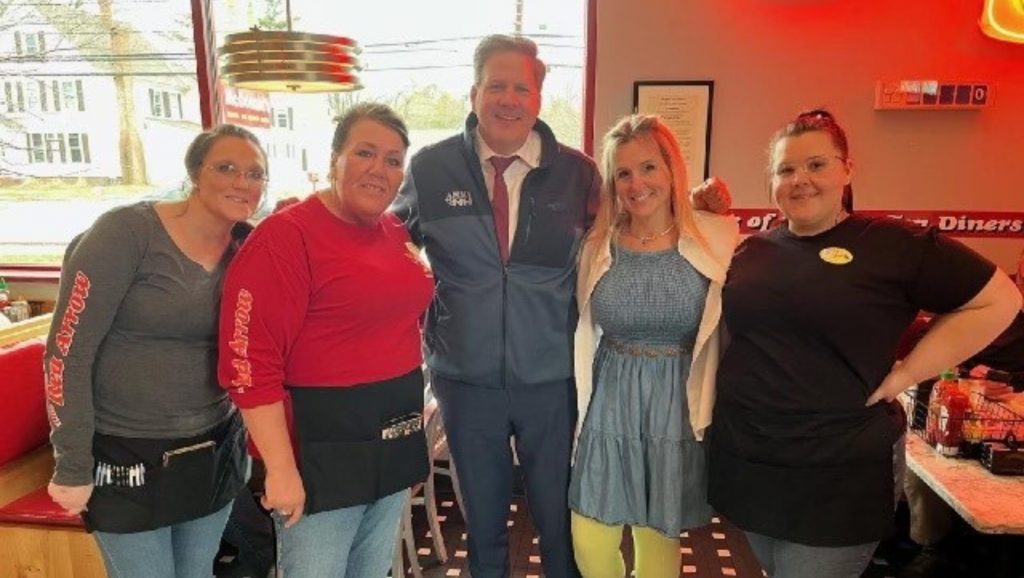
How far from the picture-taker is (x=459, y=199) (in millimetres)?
1982

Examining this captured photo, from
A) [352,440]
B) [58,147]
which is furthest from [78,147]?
[352,440]

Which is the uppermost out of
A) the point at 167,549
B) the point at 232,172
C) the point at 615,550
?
the point at 232,172

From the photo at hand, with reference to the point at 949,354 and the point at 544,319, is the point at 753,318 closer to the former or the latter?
the point at 949,354

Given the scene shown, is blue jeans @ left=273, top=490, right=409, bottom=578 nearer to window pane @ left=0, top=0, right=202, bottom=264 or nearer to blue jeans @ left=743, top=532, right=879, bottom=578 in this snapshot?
blue jeans @ left=743, top=532, right=879, bottom=578

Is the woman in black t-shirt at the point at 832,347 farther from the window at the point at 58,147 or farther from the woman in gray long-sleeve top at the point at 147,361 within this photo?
the window at the point at 58,147

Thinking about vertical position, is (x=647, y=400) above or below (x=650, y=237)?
below

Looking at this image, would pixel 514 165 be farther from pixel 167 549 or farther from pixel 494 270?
pixel 167 549

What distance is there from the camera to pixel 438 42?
3738 millimetres

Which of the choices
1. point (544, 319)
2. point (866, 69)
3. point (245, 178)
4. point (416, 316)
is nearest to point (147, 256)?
point (245, 178)

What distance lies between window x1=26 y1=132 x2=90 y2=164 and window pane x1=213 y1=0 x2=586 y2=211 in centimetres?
112

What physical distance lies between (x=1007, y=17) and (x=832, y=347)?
99.5 inches

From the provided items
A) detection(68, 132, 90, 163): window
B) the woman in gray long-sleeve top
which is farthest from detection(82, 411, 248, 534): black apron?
detection(68, 132, 90, 163): window

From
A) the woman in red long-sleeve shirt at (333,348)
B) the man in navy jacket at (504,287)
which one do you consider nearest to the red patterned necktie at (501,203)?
the man in navy jacket at (504,287)

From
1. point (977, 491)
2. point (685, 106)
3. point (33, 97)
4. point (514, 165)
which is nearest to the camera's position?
point (977, 491)
